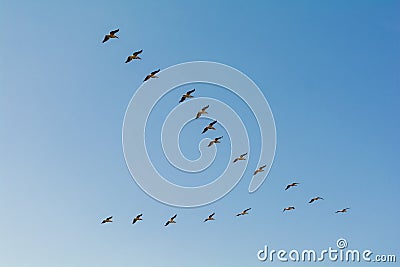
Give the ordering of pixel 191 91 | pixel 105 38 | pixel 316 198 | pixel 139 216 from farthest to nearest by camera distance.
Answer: pixel 316 198
pixel 139 216
pixel 191 91
pixel 105 38

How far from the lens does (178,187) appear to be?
159ft

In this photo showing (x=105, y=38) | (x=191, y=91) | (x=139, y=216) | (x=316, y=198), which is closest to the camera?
(x=105, y=38)

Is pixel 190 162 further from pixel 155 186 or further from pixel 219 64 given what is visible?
pixel 219 64

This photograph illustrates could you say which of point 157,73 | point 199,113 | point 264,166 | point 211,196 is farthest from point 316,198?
point 157,73

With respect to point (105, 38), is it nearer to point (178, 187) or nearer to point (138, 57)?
point (138, 57)

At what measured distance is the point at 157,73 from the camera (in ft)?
144

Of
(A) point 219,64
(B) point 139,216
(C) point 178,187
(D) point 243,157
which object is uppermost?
(A) point 219,64

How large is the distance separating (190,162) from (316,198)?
11.4 m

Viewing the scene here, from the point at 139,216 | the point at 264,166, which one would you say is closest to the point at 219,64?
the point at 264,166

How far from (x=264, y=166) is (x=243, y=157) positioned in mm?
1869

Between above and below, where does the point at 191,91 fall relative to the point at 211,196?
above

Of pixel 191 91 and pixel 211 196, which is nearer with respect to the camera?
pixel 191 91

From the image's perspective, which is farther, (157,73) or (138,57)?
(157,73)

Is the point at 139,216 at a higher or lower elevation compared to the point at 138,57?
lower
